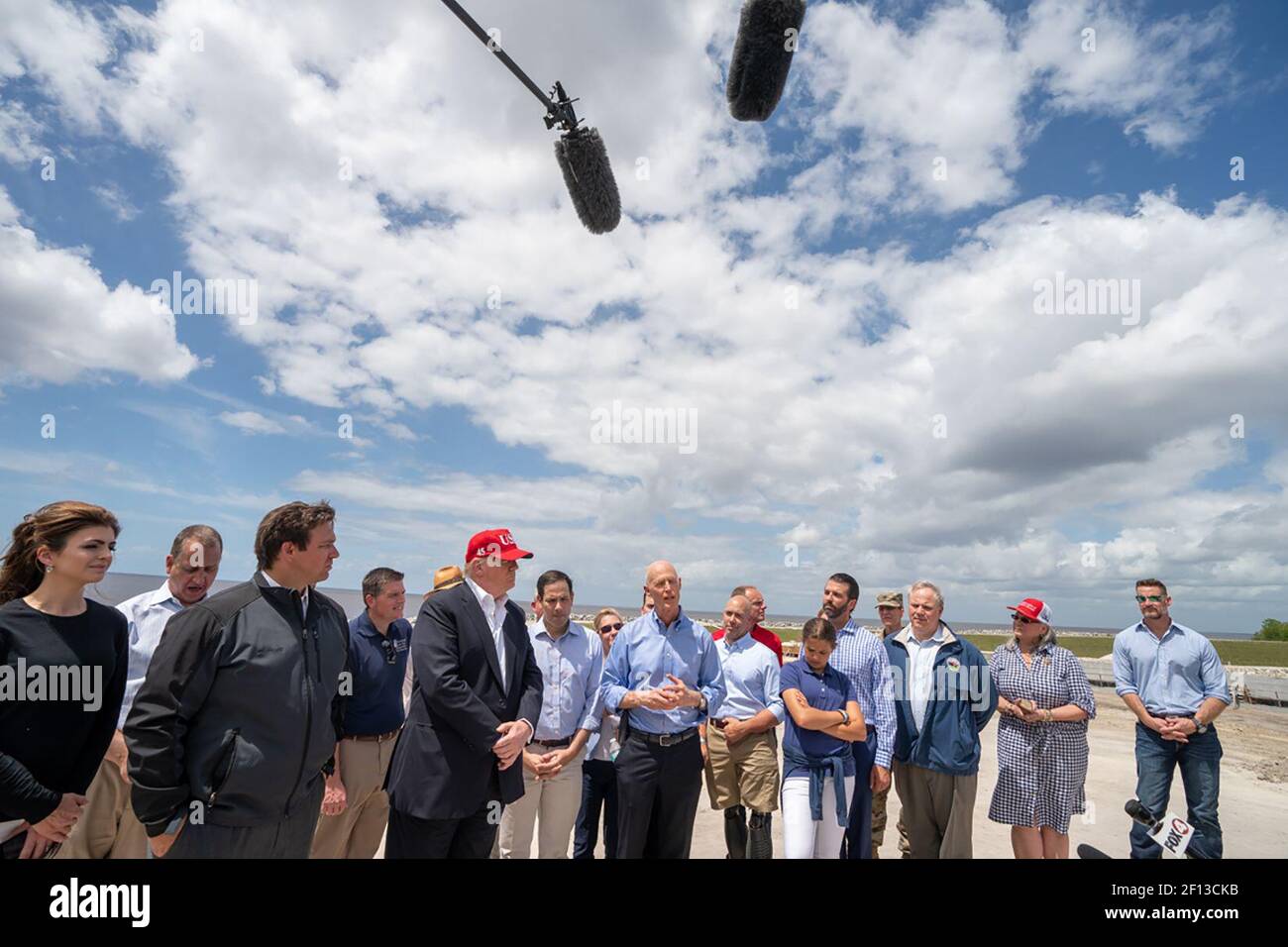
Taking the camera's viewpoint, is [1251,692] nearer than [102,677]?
No

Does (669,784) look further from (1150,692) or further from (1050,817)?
(1150,692)

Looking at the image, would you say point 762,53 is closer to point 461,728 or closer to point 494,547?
point 494,547

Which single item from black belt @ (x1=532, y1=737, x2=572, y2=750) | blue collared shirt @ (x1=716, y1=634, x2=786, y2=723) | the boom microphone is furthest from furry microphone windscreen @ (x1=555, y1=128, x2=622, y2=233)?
black belt @ (x1=532, y1=737, x2=572, y2=750)

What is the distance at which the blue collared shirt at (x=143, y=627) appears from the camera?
4.13 m

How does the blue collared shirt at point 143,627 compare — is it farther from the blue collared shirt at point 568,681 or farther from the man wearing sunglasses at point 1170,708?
the man wearing sunglasses at point 1170,708

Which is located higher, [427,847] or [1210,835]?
[427,847]

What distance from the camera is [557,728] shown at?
5.11 m

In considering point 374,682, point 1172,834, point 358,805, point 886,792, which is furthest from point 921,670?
point 358,805

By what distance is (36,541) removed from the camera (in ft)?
11.0

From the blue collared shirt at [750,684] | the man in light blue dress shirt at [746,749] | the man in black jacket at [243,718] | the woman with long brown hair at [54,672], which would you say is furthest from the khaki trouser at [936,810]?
the woman with long brown hair at [54,672]

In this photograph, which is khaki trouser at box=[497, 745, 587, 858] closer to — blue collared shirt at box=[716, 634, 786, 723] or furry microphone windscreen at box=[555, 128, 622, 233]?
blue collared shirt at box=[716, 634, 786, 723]

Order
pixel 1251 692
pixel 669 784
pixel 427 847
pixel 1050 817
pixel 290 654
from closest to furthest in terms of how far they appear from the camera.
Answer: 1. pixel 290 654
2. pixel 427 847
3. pixel 669 784
4. pixel 1050 817
5. pixel 1251 692

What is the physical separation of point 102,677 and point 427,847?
1.83m
